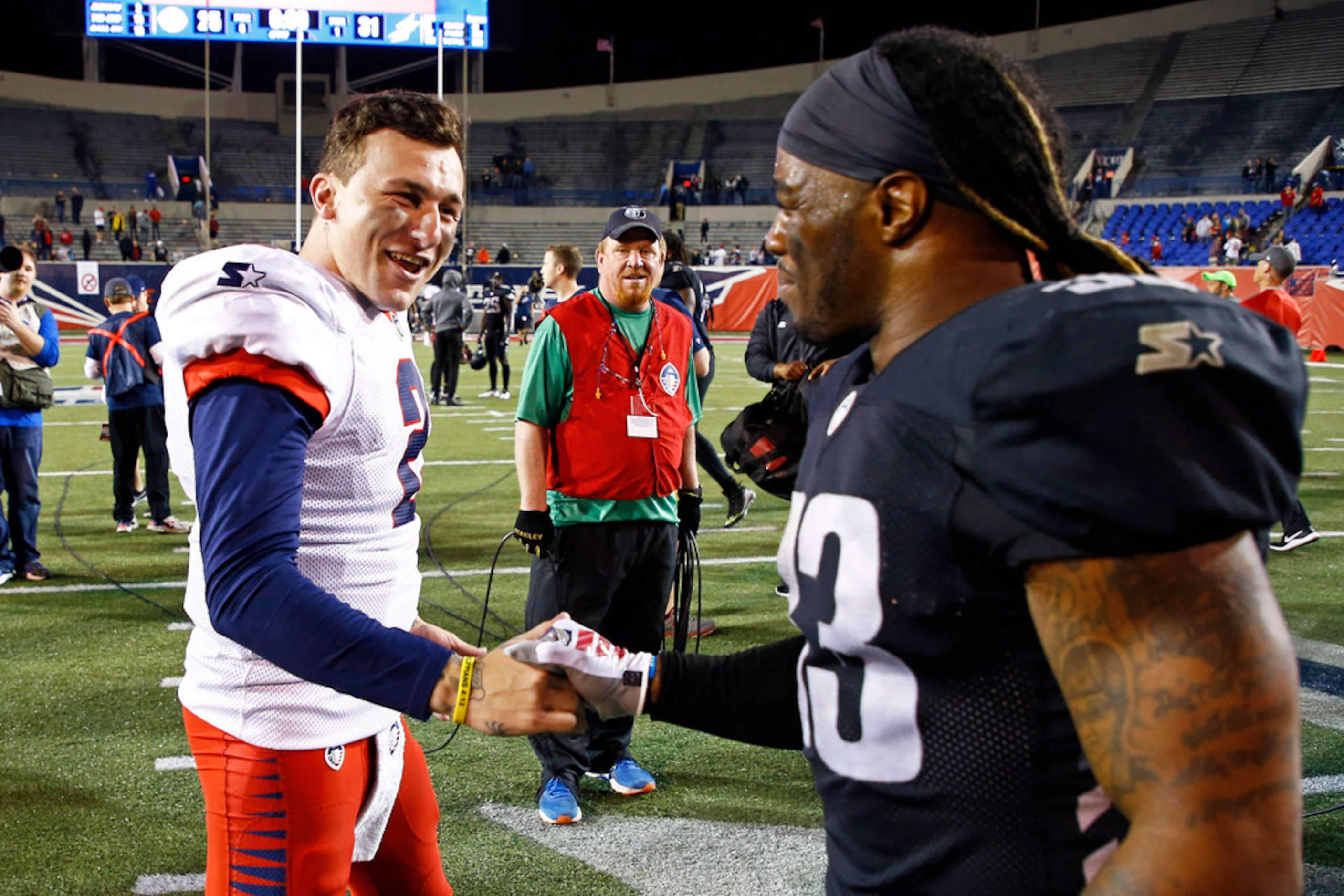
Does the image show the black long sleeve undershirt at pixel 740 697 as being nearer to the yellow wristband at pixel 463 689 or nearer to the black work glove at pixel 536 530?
the yellow wristband at pixel 463 689

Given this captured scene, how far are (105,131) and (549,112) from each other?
1651 centimetres

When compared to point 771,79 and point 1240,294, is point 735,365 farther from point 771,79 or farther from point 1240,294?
point 771,79

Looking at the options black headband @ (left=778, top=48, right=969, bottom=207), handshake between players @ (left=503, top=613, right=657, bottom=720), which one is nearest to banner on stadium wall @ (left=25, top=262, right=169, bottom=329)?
handshake between players @ (left=503, top=613, right=657, bottom=720)

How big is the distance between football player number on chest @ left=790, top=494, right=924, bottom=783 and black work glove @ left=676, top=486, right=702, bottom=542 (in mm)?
3132

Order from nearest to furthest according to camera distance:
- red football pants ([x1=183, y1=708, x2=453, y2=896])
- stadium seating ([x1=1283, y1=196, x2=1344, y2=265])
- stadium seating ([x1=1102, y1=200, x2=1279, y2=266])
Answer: red football pants ([x1=183, y1=708, x2=453, y2=896]), stadium seating ([x1=1283, y1=196, x2=1344, y2=265]), stadium seating ([x1=1102, y1=200, x2=1279, y2=266])

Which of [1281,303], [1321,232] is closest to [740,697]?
[1281,303]

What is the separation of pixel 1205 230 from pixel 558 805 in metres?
29.6

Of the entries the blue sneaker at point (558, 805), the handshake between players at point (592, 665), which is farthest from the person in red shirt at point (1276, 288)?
the handshake between players at point (592, 665)

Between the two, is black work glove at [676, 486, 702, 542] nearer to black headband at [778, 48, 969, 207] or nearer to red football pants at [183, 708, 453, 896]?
red football pants at [183, 708, 453, 896]

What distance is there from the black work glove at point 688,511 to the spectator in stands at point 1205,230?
92.9 feet

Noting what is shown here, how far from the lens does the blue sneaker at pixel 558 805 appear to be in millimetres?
3525

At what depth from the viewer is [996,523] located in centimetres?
96

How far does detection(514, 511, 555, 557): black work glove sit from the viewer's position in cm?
384

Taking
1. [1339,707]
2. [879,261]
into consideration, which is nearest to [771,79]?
[1339,707]
